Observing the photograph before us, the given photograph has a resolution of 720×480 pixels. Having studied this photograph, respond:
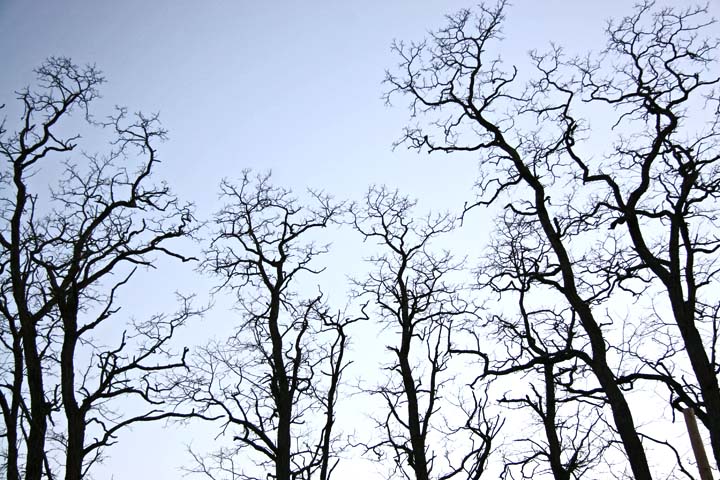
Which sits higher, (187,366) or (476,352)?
(187,366)

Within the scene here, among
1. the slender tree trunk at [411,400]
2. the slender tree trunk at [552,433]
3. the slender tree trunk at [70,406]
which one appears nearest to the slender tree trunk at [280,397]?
the slender tree trunk at [411,400]

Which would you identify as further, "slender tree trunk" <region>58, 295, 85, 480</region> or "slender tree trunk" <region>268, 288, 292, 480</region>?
"slender tree trunk" <region>268, 288, 292, 480</region>

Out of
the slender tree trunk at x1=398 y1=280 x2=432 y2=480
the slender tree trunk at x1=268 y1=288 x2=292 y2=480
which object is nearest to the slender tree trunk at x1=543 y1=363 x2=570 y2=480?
the slender tree trunk at x1=398 y1=280 x2=432 y2=480

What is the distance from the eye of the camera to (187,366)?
43.0 feet

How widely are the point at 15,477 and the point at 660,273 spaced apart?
12.7 meters

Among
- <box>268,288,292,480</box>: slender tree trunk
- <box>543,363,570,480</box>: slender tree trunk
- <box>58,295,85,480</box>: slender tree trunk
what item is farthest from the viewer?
<box>543,363,570,480</box>: slender tree trunk

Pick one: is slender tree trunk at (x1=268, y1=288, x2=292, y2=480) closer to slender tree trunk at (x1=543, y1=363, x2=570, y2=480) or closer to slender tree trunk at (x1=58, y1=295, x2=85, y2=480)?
slender tree trunk at (x1=58, y1=295, x2=85, y2=480)

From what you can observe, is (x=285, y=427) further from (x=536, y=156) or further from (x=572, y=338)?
(x=536, y=156)

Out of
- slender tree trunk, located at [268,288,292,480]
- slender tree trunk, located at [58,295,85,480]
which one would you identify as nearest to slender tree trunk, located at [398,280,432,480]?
slender tree trunk, located at [268,288,292,480]

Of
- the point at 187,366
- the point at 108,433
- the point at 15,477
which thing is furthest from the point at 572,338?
the point at 15,477

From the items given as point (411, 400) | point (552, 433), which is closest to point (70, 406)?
point (411, 400)

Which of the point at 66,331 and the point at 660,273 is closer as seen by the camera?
the point at 660,273

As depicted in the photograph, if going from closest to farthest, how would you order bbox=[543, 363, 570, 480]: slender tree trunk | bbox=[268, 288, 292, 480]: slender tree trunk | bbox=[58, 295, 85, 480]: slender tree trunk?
1. bbox=[58, 295, 85, 480]: slender tree trunk
2. bbox=[268, 288, 292, 480]: slender tree trunk
3. bbox=[543, 363, 570, 480]: slender tree trunk

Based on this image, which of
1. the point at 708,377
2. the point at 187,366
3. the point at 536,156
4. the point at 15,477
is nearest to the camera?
the point at 708,377
